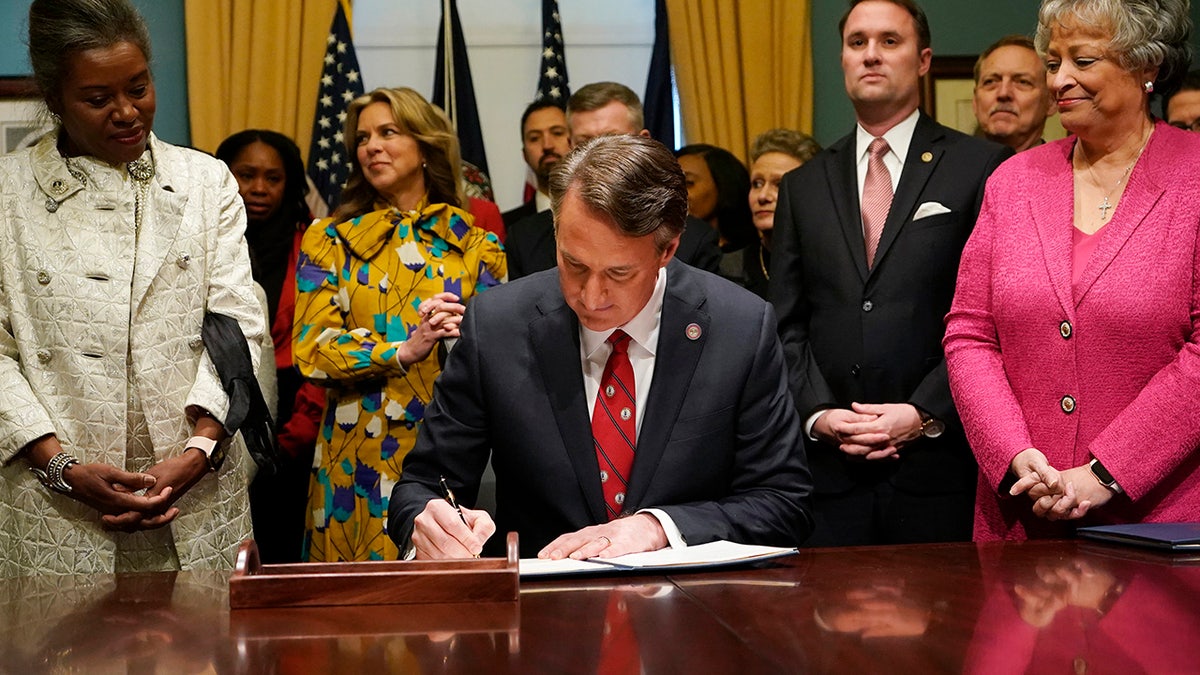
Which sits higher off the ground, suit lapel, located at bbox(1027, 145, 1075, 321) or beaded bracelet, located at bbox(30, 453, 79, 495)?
suit lapel, located at bbox(1027, 145, 1075, 321)

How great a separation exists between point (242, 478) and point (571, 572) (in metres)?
1.35

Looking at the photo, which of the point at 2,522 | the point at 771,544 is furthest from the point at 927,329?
the point at 2,522

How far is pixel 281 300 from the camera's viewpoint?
441 centimetres

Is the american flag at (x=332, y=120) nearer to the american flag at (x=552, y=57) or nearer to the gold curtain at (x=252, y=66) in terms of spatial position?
the gold curtain at (x=252, y=66)

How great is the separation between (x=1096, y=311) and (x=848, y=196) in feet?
2.82

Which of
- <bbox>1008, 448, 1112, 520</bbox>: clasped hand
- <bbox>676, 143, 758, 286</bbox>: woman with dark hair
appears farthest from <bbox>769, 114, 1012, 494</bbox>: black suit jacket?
<bbox>676, 143, 758, 286</bbox>: woman with dark hair

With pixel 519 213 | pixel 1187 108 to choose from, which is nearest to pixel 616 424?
pixel 1187 108

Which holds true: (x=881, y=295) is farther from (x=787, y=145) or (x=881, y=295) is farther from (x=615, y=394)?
(x=787, y=145)

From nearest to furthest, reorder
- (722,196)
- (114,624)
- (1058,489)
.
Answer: (114,624)
(1058,489)
(722,196)

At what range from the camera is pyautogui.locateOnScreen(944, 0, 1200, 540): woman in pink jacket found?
265 cm

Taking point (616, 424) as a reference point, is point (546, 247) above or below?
above

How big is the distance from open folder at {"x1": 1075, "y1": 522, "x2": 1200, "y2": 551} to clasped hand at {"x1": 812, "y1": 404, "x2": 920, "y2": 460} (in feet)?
2.75

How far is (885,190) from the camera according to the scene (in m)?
3.48

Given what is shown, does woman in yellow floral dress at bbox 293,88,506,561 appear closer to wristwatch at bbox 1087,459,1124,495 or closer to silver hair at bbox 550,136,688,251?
silver hair at bbox 550,136,688,251
